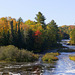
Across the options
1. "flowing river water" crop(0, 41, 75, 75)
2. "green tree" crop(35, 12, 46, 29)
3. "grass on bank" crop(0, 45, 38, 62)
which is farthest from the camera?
"green tree" crop(35, 12, 46, 29)

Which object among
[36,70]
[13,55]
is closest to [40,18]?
[13,55]

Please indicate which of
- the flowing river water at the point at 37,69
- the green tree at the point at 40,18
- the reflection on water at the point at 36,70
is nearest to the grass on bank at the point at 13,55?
the flowing river water at the point at 37,69

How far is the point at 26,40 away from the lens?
276ft

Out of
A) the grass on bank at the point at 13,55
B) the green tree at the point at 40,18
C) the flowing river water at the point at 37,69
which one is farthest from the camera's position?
the green tree at the point at 40,18

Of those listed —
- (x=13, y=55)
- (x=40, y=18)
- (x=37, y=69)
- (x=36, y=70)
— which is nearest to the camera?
(x=36, y=70)

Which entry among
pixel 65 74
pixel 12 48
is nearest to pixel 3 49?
pixel 12 48

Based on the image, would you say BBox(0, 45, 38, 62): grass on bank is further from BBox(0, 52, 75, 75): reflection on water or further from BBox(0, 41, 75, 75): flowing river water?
BBox(0, 52, 75, 75): reflection on water

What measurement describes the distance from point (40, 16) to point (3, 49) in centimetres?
8041

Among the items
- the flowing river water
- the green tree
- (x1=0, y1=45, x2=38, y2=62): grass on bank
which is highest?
the green tree

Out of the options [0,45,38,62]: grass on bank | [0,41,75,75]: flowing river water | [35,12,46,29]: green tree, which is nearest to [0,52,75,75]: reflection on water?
[0,41,75,75]: flowing river water

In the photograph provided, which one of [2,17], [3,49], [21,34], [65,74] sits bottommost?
[65,74]

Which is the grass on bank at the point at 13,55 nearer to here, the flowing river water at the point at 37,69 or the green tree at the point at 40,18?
the flowing river water at the point at 37,69

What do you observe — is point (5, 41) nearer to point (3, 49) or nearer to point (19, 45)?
point (19, 45)

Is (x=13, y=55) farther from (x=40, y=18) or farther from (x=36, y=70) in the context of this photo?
(x=40, y=18)
